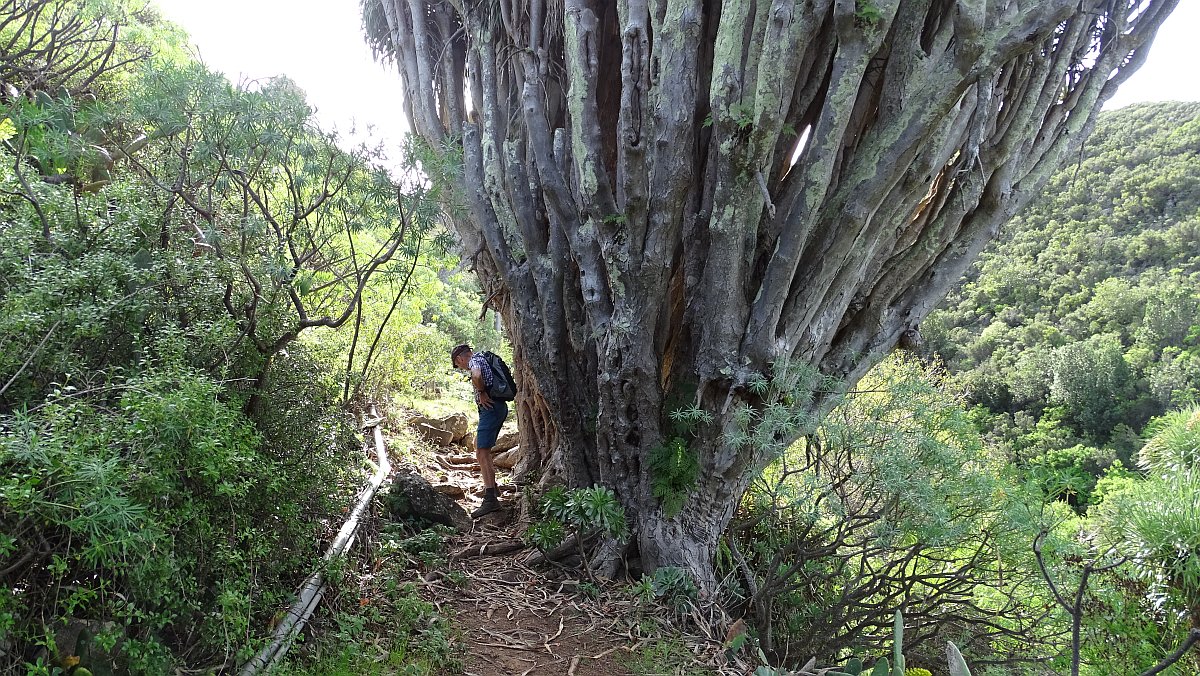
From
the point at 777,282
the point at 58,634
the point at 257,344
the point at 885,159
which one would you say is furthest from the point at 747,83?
the point at 58,634

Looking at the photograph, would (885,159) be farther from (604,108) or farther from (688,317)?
(604,108)

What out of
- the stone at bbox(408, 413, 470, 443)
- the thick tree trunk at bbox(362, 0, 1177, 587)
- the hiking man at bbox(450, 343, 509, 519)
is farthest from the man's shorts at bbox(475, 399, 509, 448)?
the stone at bbox(408, 413, 470, 443)

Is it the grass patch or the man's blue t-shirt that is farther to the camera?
the man's blue t-shirt

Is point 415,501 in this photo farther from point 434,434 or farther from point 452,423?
point 452,423

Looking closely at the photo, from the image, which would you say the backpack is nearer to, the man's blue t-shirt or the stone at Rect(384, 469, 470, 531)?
the man's blue t-shirt


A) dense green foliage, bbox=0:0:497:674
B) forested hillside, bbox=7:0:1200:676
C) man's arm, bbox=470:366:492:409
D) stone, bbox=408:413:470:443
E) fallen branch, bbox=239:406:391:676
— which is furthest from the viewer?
stone, bbox=408:413:470:443

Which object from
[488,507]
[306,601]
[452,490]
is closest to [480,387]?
[488,507]

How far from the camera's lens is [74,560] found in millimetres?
1953

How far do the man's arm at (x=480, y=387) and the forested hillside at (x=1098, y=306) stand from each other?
25.9 meters

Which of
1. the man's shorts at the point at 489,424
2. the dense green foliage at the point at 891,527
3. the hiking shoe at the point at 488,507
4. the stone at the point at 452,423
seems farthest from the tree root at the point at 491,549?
the stone at the point at 452,423

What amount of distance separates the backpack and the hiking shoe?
2.69 feet

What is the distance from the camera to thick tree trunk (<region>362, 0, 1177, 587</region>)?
10.8 feet

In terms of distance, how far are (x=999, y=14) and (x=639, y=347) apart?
2.51 metres

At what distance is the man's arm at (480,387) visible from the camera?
16.2 ft
